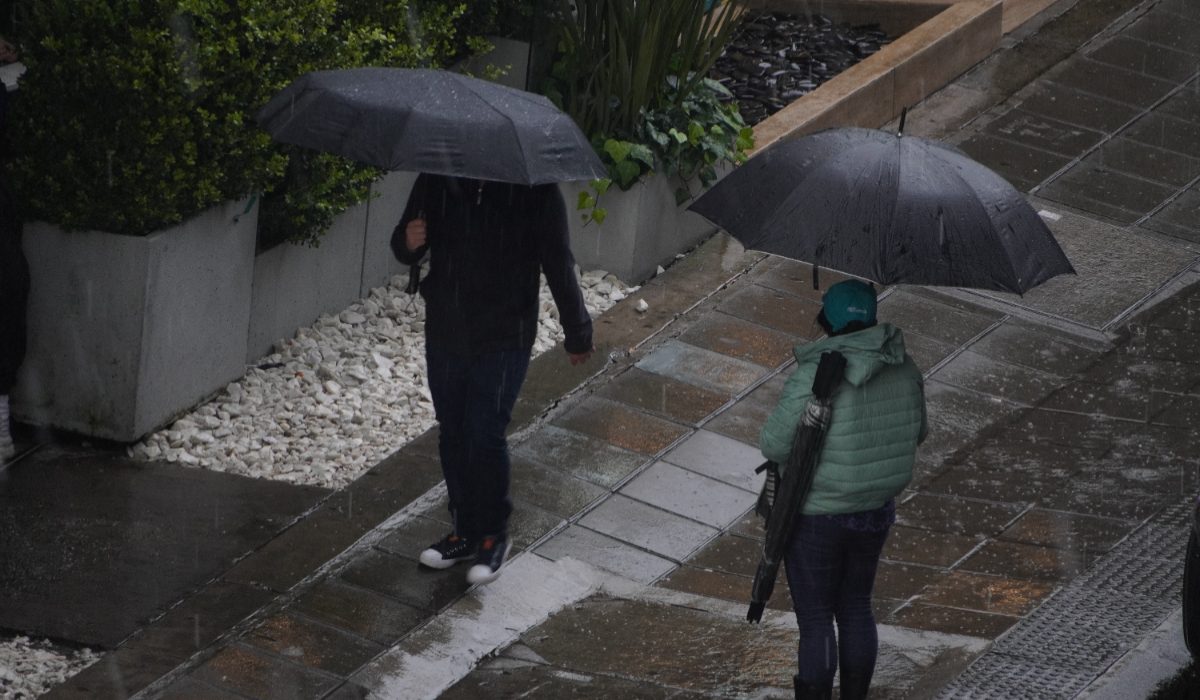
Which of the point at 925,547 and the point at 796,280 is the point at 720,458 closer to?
the point at 925,547

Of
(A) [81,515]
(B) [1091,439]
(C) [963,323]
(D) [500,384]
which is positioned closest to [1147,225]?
(C) [963,323]

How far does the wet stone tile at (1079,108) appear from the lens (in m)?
11.0

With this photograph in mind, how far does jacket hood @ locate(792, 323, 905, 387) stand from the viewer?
4.24 metres

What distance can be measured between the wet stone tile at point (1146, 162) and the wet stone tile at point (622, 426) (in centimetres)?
488

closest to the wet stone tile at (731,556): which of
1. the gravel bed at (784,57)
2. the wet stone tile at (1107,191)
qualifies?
the wet stone tile at (1107,191)

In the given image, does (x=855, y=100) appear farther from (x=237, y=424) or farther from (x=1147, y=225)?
(x=237, y=424)

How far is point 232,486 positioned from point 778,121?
4879 mm

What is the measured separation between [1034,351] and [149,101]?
187 inches

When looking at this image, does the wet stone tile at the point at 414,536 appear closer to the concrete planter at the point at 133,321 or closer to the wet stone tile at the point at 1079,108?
the concrete planter at the point at 133,321

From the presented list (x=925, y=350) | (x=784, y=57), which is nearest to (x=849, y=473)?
(x=925, y=350)

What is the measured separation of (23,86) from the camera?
6258mm

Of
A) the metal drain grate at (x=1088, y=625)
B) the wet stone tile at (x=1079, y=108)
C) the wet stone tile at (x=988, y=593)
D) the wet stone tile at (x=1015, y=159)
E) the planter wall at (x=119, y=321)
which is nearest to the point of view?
the metal drain grate at (x=1088, y=625)

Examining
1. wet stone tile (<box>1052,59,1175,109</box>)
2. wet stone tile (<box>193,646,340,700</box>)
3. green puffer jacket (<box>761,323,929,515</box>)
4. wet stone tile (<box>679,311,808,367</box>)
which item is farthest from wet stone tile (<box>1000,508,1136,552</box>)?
wet stone tile (<box>1052,59,1175,109</box>)

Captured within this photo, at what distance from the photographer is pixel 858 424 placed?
4273mm
